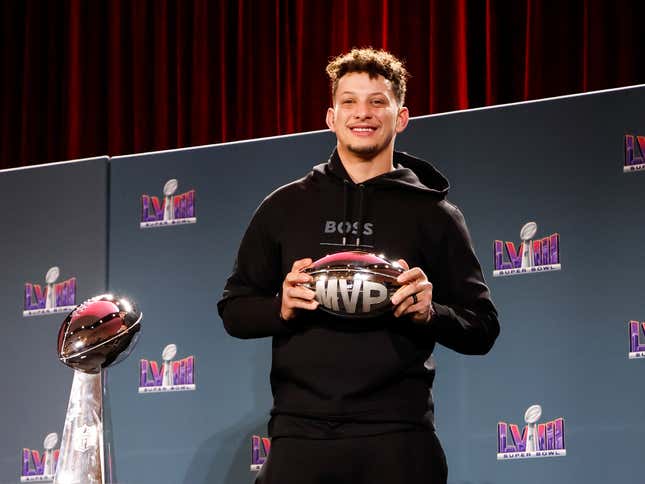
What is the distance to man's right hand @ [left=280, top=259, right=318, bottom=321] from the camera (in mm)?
2219

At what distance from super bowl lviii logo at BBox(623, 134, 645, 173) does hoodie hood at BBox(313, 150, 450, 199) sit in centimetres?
90

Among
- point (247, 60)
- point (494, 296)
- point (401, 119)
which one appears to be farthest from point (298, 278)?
point (247, 60)

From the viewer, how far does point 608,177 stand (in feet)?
10.9

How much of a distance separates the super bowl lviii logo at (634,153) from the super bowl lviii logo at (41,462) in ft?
7.65

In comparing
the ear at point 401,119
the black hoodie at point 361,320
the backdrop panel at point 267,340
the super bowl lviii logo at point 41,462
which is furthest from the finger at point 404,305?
the super bowl lviii logo at point 41,462

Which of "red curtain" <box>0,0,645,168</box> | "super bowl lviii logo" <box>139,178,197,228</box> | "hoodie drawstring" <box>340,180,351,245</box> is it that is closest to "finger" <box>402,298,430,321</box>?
"hoodie drawstring" <box>340,180,351,245</box>

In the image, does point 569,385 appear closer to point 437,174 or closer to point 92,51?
point 437,174

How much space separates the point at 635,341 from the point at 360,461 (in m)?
1.33

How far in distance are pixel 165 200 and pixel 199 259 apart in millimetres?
286

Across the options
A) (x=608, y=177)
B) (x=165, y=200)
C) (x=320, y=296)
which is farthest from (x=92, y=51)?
(x=320, y=296)

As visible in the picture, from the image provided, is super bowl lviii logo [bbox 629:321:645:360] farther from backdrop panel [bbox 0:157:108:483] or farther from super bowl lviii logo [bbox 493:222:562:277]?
backdrop panel [bbox 0:157:108:483]

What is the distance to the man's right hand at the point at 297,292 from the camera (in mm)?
2219

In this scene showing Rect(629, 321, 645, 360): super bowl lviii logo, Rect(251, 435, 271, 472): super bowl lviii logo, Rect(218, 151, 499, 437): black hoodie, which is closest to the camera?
Rect(218, 151, 499, 437): black hoodie

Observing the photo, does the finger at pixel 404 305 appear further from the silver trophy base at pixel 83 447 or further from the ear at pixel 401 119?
the silver trophy base at pixel 83 447
